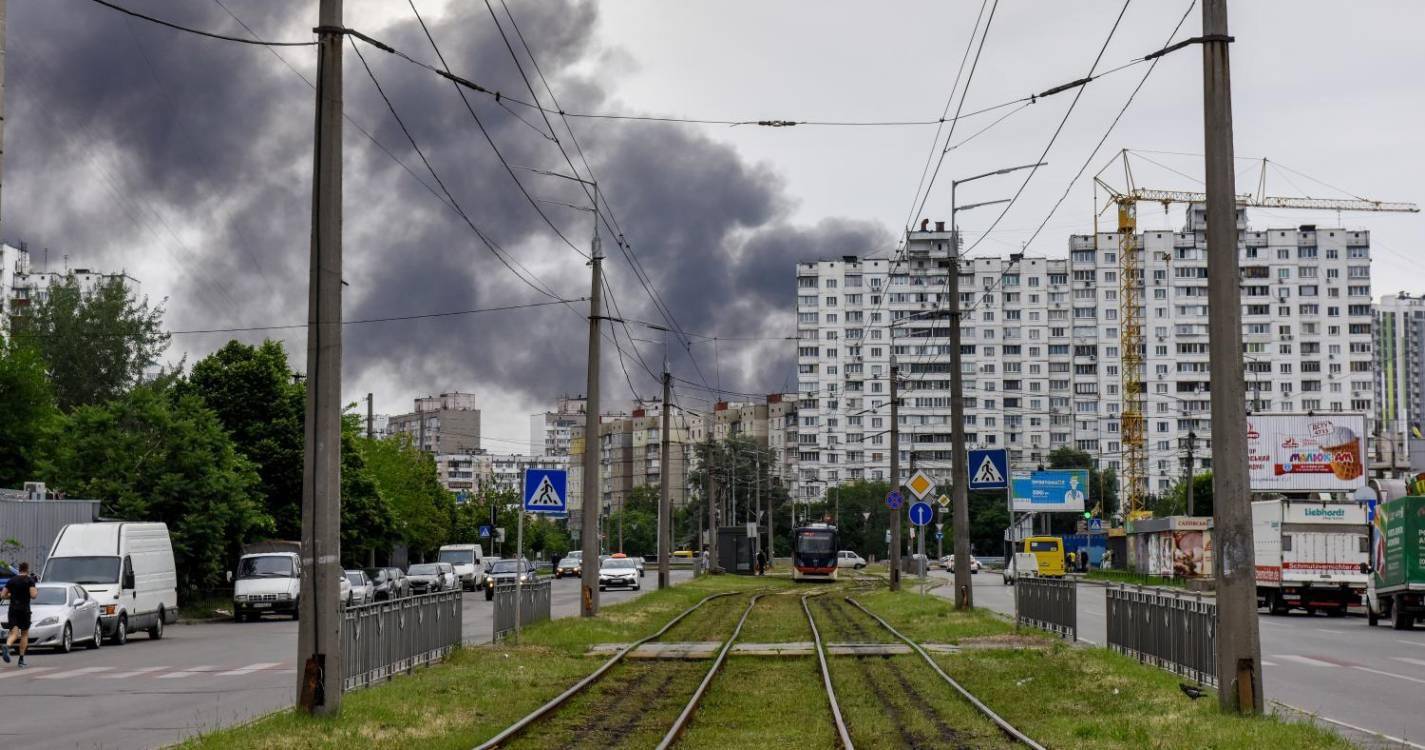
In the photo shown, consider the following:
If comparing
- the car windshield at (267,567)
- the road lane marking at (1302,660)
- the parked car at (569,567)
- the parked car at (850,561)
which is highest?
the car windshield at (267,567)

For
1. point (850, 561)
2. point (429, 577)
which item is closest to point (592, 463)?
point (429, 577)

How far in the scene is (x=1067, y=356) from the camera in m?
172

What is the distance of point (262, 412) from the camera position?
64.6 m

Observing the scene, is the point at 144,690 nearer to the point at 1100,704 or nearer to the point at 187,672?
the point at 187,672

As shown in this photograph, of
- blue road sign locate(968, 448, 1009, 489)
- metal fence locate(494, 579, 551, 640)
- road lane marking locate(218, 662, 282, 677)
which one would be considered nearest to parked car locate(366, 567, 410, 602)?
metal fence locate(494, 579, 551, 640)

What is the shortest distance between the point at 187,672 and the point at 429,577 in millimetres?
38714

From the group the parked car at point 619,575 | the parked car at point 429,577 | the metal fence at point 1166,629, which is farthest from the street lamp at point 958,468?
the parked car at point 619,575

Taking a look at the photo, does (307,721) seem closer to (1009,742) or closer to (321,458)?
(321,458)

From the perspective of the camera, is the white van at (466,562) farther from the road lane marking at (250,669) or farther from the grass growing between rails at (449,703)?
the road lane marking at (250,669)

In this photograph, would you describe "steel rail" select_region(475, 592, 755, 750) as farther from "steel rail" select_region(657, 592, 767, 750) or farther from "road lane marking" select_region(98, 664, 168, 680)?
"road lane marking" select_region(98, 664, 168, 680)

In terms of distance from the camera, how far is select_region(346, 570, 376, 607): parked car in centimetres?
4966

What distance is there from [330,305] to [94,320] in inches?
2989

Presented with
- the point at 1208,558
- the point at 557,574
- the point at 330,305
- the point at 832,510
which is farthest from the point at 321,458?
the point at 832,510

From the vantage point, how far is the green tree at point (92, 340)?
8550 cm
